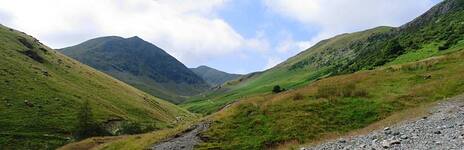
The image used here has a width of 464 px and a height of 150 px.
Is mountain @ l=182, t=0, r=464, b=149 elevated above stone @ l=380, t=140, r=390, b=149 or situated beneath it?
elevated above

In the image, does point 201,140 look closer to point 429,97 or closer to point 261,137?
point 261,137

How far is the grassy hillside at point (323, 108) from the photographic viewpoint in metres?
46.4

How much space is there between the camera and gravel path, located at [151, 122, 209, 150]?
49.5m

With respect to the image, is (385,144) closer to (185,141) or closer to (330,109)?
(330,109)

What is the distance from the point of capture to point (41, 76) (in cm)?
19725

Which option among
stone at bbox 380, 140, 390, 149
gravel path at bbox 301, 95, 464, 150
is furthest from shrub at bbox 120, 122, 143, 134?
stone at bbox 380, 140, 390, 149

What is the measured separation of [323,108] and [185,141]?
1346 cm

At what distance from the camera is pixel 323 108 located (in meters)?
50.9

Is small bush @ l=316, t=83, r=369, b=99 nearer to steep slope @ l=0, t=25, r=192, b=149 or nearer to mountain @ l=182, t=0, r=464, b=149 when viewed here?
mountain @ l=182, t=0, r=464, b=149

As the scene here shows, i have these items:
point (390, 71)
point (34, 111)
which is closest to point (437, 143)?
point (390, 71)

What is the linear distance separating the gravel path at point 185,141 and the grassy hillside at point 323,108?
4.11 ft

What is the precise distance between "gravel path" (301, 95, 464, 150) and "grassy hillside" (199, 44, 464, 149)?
9.30m

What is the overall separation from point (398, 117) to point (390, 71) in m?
28.0

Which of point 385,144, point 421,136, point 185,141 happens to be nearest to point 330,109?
point 185,141
